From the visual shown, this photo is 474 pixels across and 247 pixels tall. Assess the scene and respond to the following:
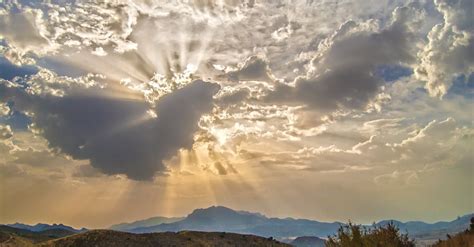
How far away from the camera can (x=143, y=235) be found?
6988 cm

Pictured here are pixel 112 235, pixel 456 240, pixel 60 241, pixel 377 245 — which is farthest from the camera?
pixel 112 235

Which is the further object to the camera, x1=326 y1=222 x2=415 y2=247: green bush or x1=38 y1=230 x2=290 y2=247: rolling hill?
x1=38 y1=230 x2=290 y2=247: rolling hill

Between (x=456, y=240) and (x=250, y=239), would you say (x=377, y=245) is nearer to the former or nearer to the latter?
(x=456, y=240)

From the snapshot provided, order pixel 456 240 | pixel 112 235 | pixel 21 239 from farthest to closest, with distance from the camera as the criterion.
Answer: pixel 21 239 < pixel 112 235 < pixel 456 240

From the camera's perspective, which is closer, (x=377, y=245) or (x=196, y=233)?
(x=377, y=245)

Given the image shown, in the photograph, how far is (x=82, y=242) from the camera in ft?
207

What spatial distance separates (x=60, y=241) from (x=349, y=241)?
52.4 m

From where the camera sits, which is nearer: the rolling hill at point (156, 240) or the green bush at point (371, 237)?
the green bush at point (371, 237)

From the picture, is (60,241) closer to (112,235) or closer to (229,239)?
(112,235)

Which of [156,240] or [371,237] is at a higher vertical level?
[156,240]

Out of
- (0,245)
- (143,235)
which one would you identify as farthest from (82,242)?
(0,245)

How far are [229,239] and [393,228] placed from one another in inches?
2072

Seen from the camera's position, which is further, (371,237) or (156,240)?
(156,240)

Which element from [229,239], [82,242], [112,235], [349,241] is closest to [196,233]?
[229,239]
